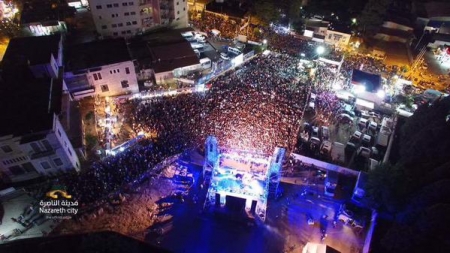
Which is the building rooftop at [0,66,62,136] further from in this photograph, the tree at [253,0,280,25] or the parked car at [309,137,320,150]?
the tree at [253,0,280,25]

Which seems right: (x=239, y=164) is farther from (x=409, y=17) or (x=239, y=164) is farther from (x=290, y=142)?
(x=409, y=17)

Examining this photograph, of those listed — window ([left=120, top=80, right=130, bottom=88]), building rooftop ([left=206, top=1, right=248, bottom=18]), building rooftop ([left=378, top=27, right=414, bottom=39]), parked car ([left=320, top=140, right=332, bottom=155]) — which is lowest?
parked car ([left=320, top=140, right=332, bottom=155])

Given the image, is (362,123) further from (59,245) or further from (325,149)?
(59,245)

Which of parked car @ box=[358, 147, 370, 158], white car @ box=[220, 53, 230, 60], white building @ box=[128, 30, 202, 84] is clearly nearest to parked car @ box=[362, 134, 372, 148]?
parked car @ box=[358, 147, 370, 158]

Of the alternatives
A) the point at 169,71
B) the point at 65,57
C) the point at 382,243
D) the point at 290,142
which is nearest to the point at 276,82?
the point at 290,142

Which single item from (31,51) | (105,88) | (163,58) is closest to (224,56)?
(163,58)

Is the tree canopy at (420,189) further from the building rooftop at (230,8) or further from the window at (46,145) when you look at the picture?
the building rooftop at (230,8)

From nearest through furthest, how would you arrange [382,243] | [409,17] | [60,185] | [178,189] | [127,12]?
[382,243] < [60,185] < [178,189] < [127,12] < [409,17]
